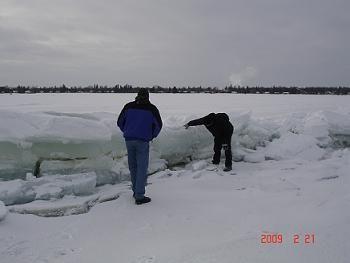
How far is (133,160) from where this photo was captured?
18.1 feet

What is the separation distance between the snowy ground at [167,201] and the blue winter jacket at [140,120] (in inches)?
35.2

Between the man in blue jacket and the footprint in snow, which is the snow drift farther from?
the footprint in snow

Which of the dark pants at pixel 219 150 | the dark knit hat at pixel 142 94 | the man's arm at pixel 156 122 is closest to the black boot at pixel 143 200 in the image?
the man's arm at pixel 156 122

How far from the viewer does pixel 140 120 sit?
211 inches

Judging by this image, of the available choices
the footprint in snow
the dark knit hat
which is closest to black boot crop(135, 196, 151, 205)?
the dark knit hat

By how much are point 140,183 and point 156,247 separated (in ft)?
5.18

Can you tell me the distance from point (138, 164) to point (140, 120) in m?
0.59

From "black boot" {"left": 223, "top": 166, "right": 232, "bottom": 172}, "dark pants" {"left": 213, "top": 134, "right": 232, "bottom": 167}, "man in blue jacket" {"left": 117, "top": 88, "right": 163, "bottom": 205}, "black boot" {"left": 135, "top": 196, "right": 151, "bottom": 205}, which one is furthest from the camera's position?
"dark pants" {"left": 213, "top": 134, "right": 232, "bottom": 167}
